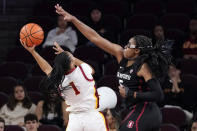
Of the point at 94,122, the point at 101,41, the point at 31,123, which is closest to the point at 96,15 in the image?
the point at 31,123

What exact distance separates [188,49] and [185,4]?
192 centimetres

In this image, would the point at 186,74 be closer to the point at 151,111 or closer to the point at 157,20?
the point at 157,20

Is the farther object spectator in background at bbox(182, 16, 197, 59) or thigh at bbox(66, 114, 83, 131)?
spectator in background at bbox(182, 16, 197, 59)

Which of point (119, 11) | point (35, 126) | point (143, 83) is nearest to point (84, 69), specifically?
point (143, 83)

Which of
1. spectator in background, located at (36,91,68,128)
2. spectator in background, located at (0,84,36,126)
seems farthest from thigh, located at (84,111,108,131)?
spectator in background, located at (0,84,36,126)

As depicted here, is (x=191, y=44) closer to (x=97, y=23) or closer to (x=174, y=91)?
(x=174, y=91)

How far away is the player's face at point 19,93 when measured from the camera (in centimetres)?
860

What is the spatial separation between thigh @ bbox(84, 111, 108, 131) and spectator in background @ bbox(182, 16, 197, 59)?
4.64 meters

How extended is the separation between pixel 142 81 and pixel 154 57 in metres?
0.29

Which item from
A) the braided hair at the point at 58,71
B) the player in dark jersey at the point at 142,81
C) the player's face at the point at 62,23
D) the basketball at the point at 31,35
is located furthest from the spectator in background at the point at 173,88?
the braided hair at the point at 58,71

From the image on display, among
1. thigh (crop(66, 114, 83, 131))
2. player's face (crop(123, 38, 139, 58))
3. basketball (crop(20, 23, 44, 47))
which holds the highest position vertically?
basketball (crop(20, 23, 44, 47))

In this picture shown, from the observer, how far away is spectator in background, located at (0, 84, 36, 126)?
8.72m

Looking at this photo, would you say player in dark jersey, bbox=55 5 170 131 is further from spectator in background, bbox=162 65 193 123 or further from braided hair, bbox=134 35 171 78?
spectator in background, bbox=162 65 193 123

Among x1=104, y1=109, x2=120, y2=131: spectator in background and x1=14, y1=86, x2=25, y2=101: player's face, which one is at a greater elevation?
x1=14, y1=86, x2=25, y2=101: player's face
